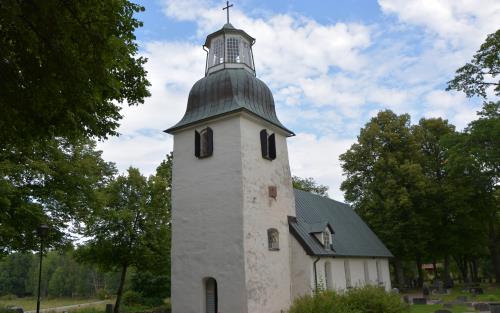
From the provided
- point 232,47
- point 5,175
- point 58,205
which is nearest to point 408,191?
point 232,47

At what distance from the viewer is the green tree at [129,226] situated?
22.5 metres

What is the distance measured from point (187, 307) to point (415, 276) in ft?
158

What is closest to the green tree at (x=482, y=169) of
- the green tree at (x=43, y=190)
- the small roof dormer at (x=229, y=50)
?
the small roof dormer at (x=229, y=50)

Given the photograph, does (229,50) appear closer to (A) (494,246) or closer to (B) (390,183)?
(B) (390,183)

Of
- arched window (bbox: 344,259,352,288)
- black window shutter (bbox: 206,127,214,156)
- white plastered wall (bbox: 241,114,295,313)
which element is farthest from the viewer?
arched window (bbox: 344,259,352,288)

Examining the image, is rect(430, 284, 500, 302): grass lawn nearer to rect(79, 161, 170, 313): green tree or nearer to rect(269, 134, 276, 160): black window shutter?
rect(269, 134, 276, 160): black window shutter

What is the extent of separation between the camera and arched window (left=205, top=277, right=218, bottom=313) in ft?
59.5

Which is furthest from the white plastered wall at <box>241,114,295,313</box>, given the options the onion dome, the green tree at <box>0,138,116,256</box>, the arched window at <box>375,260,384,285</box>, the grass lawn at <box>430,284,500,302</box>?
the grass lawn at <box>430,284,500,302</box>

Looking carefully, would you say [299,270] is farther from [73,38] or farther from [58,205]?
[73,38]

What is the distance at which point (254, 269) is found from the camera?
17344 mm

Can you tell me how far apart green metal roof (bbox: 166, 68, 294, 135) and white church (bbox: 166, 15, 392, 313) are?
5cm

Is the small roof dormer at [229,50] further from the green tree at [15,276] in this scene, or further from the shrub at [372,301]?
the green tree at [15,276]

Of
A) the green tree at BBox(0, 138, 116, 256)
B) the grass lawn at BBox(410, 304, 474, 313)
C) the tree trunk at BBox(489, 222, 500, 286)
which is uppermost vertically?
the green tree at BBox(0, 138, 116, 256)

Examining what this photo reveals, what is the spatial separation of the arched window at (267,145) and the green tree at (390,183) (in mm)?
17237
